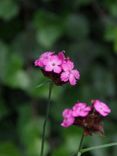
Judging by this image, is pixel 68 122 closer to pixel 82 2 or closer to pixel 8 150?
pixel 8 150

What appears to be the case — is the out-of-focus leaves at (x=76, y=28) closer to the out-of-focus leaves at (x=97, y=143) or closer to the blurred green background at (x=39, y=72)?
the blurred green background at (x=39, y=72)

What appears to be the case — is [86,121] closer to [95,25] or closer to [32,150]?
[32,150]

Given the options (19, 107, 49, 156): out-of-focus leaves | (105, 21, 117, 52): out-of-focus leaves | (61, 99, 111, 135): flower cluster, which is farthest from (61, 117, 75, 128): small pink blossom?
(105, 21, 117, 52): out-of-focus leaves

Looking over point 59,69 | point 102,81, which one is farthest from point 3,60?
point 59,69

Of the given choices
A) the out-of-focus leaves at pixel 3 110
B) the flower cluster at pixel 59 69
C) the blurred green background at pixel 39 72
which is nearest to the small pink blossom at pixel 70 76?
the flower cluster at pixel 59 69

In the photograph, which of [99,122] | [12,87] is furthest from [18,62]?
[99,122]

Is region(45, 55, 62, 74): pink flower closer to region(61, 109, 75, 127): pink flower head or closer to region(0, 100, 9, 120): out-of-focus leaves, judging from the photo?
region(61, 109, 75, 127): pink flower head
